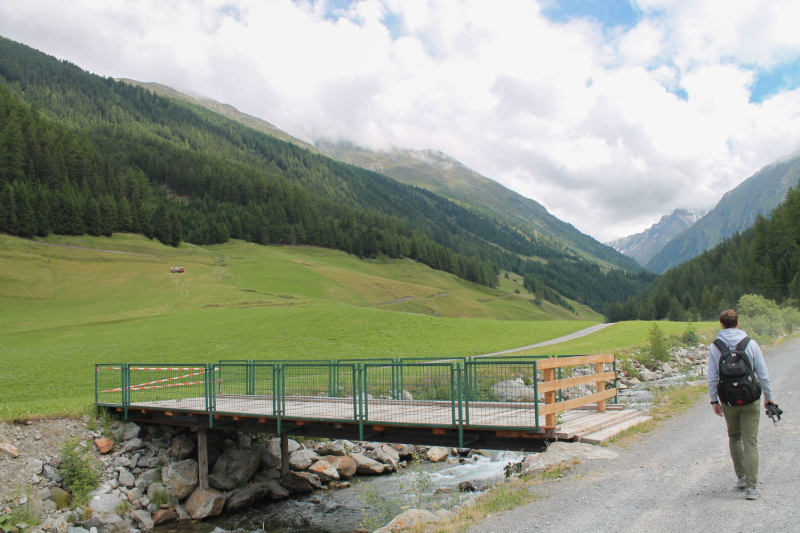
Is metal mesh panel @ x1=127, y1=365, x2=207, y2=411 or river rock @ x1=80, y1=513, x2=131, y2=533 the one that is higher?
metal mesh panel @ x1=127, y1=365, x2=207, y2=411

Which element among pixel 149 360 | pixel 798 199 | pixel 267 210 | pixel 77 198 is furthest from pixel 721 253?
pixel 77 198

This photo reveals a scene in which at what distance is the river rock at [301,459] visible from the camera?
18203 mm

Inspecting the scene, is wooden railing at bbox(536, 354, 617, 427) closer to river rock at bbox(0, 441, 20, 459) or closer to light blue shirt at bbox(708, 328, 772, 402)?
light blue shirt at bbox(708, 328, 772, 402)

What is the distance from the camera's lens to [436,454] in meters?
19.6

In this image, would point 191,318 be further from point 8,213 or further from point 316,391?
point 8,213

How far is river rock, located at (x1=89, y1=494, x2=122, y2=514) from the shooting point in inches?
555

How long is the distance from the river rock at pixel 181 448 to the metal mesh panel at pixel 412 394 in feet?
23.4

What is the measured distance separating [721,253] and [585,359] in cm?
16500

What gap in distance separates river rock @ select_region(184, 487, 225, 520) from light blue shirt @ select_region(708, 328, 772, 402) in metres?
14.4

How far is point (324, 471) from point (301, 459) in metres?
1.14

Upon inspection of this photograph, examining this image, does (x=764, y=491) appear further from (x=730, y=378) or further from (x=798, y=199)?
(x=798, y=199)

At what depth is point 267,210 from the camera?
543ft

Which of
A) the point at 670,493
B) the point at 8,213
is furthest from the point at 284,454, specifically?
the point at 8,213

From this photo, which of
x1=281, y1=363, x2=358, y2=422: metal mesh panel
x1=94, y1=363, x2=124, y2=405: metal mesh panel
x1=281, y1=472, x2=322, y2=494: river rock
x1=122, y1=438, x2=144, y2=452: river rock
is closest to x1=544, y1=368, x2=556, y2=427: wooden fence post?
x1=281, y1=363, x2=358, y2=422: metal mesh panel
